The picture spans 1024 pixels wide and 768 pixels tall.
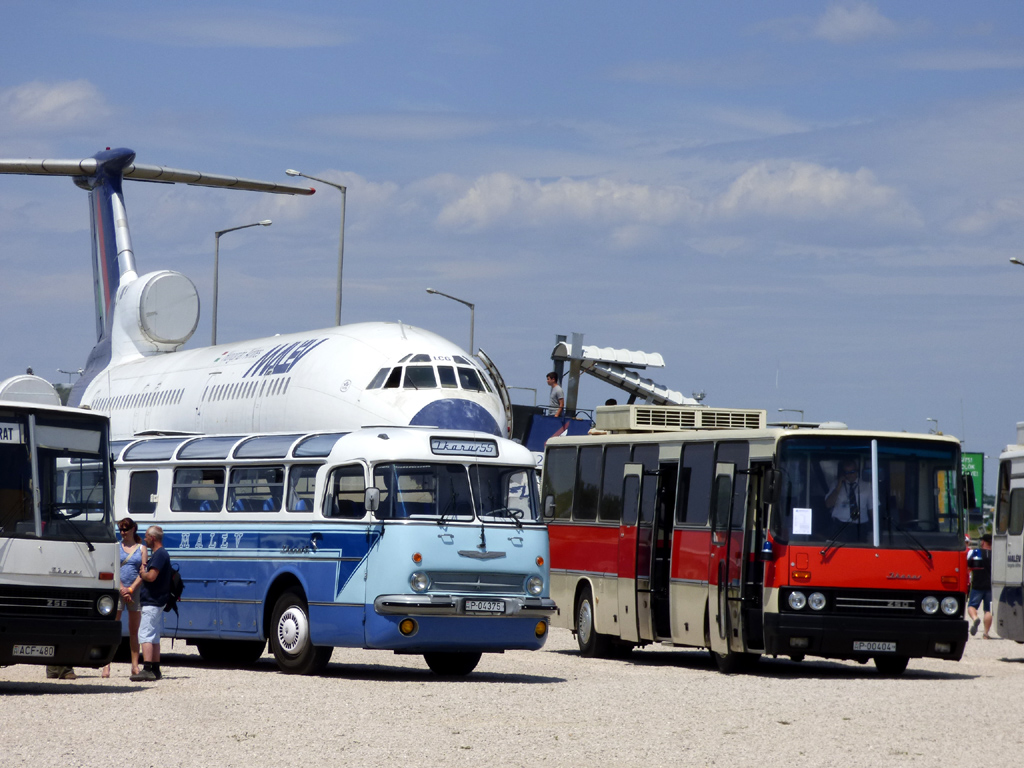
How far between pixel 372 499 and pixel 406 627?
135 centimetres

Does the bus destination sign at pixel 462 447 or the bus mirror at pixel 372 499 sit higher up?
the bus destination sign at pixel 462 447

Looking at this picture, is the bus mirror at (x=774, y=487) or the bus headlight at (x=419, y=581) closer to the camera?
the bus headlight at (x=419, y=581)

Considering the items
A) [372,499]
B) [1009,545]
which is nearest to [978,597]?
[1009,545]

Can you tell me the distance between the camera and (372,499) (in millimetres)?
17906

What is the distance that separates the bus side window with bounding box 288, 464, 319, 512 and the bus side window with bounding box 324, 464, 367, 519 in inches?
13.3

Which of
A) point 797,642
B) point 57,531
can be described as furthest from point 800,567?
point 57,531

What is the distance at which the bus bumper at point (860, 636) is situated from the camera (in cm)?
1883

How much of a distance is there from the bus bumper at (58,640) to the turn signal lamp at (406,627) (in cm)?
300

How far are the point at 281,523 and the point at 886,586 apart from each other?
6685 mm

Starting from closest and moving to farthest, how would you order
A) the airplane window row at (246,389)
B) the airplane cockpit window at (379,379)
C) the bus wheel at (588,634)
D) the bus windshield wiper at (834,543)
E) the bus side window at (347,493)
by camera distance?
the bus side window at (347,493)
the bus windshield wiper at (834,543)
the bus wheel at (588,634)
the airplane cockpit window at (379,379)
the airplane window row at (246,389)

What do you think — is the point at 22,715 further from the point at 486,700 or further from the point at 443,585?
the point at 443,585

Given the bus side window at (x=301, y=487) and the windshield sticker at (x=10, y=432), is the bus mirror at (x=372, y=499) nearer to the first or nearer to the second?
the bus side window at (x=301, y=487)

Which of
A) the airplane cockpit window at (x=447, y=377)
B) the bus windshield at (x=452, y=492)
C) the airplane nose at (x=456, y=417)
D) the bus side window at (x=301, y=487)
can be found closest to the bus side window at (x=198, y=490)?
the bus side window at (x=301, y=487)

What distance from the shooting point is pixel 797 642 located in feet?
61.8
